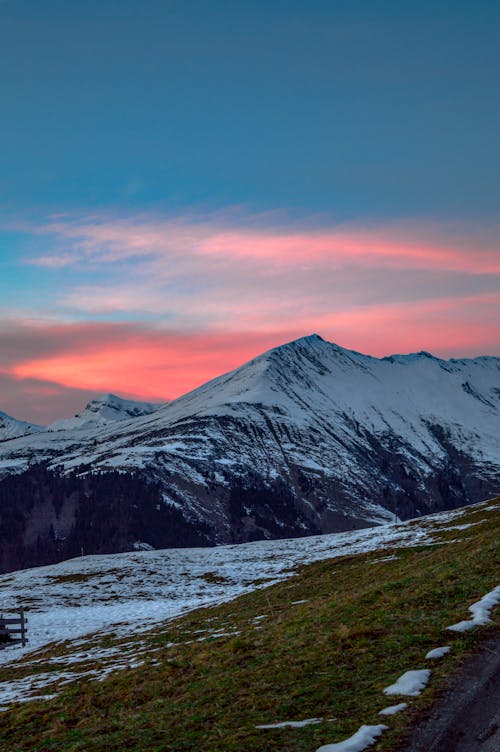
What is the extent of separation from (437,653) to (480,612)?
339 centimetres

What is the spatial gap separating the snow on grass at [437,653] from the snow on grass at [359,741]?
13.0 ft

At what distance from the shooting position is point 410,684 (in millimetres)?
14414

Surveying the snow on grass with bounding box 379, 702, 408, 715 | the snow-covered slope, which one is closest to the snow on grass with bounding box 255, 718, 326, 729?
the snow on grass with bounding box 379, 702, 408, 715

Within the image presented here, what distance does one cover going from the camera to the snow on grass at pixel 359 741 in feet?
38.8

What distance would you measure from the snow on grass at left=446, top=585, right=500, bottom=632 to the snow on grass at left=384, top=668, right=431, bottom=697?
310cm

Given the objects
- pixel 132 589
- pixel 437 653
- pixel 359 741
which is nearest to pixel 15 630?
pixel 132 589

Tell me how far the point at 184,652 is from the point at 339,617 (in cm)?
666

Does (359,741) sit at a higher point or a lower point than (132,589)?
higher

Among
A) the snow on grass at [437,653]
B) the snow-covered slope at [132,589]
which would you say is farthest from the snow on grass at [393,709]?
the snow-covered slope at [132,589]

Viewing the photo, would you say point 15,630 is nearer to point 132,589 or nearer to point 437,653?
point 132,589

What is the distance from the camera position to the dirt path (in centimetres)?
1175

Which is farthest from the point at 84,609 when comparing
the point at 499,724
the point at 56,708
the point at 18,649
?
the point at 499,724

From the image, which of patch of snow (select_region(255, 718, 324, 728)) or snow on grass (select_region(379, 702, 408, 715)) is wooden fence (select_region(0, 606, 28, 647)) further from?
snow on grass (select_region(379, 702, 408, 715))

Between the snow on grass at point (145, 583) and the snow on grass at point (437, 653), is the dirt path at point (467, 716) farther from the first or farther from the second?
the snow on grass at point (145, 583)
